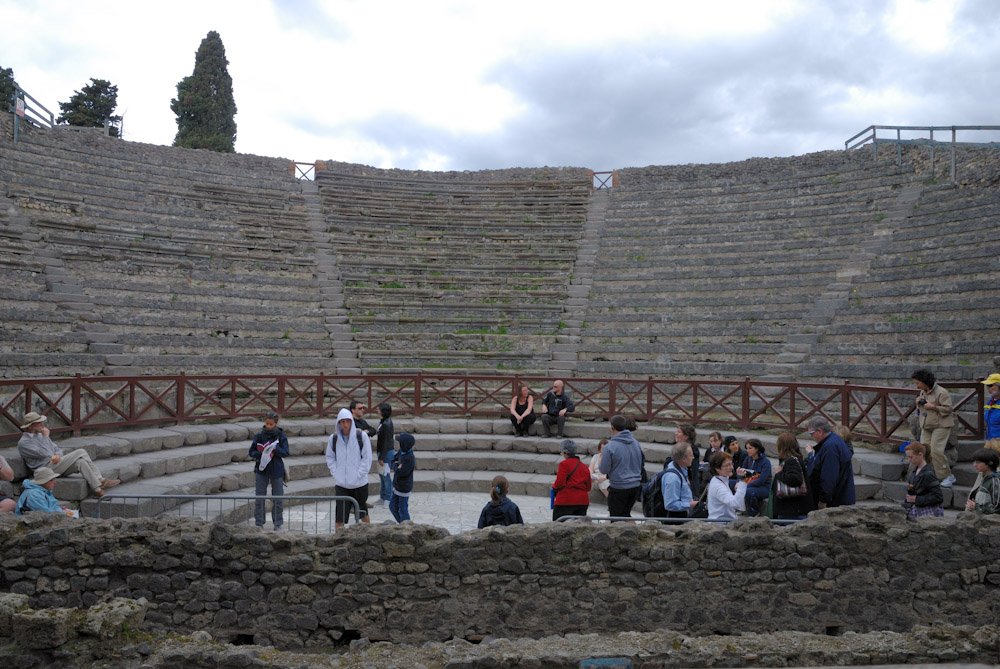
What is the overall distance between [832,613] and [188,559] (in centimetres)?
594

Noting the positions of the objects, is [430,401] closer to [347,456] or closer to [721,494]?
[347,456]

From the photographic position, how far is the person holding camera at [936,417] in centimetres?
781

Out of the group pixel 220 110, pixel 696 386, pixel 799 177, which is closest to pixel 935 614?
pixel 696 386

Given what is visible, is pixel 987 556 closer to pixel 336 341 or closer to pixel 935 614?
pixel 935 614

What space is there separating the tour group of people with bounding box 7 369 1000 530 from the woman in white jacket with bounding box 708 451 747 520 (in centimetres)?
1

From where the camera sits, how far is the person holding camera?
25.6 feet

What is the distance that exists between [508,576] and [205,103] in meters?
35.3

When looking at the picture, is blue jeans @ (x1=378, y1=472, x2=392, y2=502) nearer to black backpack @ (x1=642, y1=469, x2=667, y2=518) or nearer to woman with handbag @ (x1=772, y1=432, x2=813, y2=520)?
black backpack @ (x1=642, y1=469, x2=667, y2=518)

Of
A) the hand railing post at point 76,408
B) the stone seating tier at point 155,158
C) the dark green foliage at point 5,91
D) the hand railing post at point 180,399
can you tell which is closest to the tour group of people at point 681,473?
the hand railing post at point 76,408

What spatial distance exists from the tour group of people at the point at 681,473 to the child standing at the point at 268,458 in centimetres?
1

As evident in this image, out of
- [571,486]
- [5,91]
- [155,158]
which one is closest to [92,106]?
[5,91]

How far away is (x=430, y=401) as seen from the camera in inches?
520

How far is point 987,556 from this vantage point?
6.01 metres

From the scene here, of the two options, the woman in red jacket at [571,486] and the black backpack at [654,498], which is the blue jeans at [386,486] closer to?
the woman in red jacket at [571,486]
